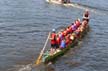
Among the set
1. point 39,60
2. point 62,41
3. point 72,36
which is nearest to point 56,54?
point 62,41

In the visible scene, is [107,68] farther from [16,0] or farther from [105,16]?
[16,0]

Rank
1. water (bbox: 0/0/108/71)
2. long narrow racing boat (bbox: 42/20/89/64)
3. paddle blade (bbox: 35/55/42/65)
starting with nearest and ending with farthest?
paddle blade (bbox: 35/55/42/65) → long narrow racing boat (bbox: 42/20/89/64) → water (bbox: 0/0/108/71)

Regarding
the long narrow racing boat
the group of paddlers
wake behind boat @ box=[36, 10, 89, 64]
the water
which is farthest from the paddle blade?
the group of paddlers

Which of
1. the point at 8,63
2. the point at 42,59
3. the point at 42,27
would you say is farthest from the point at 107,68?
the point at 42,27

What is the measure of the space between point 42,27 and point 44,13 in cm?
840

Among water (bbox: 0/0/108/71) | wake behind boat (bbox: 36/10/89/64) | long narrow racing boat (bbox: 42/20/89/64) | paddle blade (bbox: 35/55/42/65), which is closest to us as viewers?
paddle blade (bbox: 35/55/42/65)

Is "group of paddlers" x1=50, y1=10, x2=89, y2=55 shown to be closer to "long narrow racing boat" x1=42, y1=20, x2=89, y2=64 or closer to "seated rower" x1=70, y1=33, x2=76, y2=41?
"seated rower" x1=70, y1=33, x2=76, y2=41

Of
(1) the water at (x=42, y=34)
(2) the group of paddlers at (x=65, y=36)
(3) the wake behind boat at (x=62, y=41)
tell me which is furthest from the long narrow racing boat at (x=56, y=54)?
(1) the water at (x=42, y=34)

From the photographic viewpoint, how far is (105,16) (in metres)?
53.2

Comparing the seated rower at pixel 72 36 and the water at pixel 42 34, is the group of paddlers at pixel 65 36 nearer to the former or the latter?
the seated rower at pixel 72 36

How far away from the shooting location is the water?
31.8 meters

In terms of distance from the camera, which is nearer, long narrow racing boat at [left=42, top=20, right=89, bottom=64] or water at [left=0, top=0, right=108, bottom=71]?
long narrow racing boat at [left=42, top=20, right=89, bottom=64]

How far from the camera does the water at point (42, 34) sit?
31812mm

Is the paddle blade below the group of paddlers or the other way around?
below
